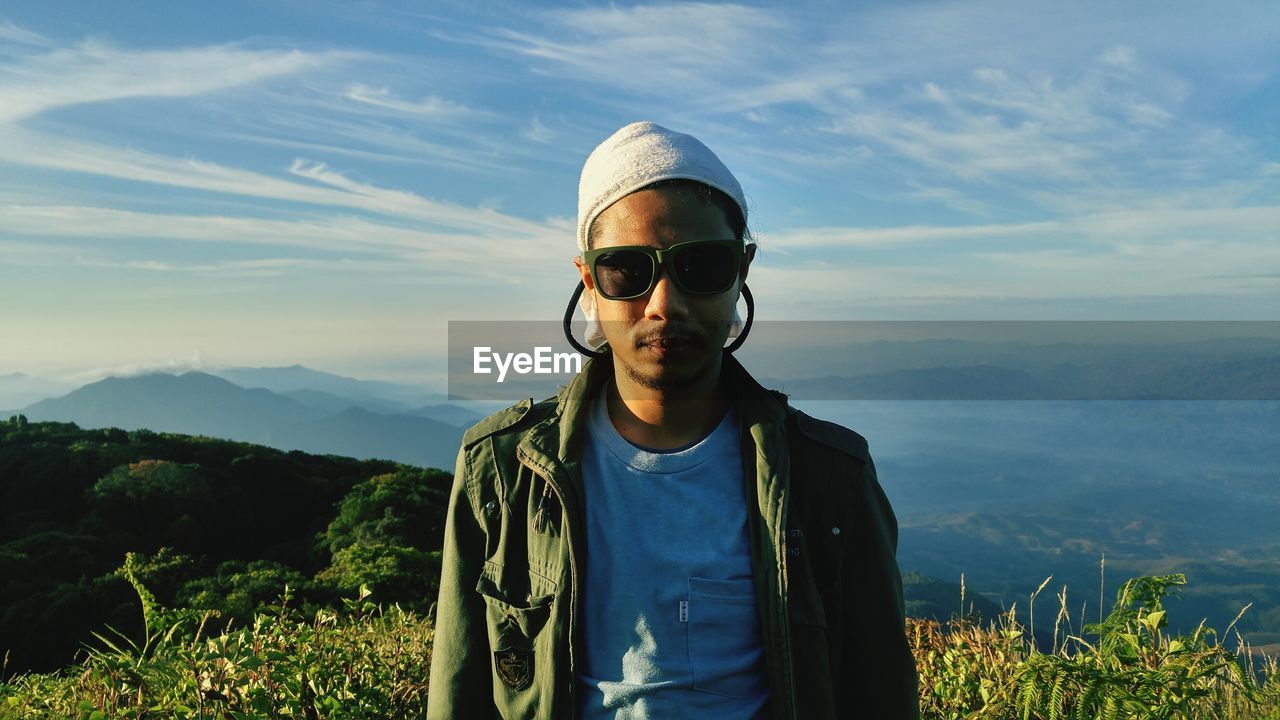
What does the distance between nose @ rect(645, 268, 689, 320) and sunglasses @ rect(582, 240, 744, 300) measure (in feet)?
0.04

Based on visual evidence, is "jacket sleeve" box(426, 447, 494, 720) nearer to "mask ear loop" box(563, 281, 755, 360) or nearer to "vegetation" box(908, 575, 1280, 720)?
"mask ear loop" box(563, 281, 755, 360)

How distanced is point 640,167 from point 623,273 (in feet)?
0.96

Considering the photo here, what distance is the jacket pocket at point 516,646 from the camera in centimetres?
243

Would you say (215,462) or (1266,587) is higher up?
(215,462)

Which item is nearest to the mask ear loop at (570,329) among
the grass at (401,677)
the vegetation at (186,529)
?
the grass at (401,677)

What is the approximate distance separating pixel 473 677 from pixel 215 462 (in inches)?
452

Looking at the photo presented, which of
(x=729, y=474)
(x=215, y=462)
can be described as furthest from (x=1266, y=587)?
(x=729, y=474)

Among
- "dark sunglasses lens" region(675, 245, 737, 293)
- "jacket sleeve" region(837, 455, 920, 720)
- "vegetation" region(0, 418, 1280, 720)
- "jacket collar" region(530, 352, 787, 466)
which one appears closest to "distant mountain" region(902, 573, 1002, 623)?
"vegetation" region(0, 418, 1280, 720)

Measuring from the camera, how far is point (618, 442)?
258 cm

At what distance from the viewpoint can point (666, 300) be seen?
244cm

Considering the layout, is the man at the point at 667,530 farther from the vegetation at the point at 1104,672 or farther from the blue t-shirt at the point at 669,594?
the vegetation at the point at 1104,672

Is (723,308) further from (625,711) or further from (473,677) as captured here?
(473,677)

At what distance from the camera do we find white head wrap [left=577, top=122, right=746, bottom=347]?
2439mm

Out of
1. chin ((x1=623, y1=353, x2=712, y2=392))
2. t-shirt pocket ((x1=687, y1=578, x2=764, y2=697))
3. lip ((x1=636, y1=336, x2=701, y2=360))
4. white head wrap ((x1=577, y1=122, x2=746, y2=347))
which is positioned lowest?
t-shirt pocket ((x1=687, y1=578, x2=764, y2=697))
